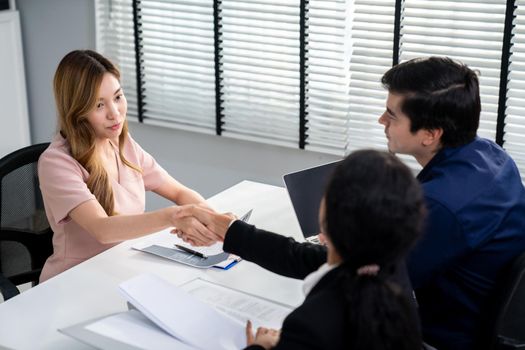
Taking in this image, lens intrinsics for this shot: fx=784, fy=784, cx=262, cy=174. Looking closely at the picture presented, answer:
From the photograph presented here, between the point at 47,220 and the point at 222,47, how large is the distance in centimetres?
148

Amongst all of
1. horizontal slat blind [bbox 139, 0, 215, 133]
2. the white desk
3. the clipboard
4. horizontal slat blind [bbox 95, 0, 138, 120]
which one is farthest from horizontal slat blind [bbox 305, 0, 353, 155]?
the clipboard

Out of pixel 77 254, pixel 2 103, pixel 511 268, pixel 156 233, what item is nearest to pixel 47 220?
pixel 77 254

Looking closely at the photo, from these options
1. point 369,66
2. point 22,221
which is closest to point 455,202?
point 22,221

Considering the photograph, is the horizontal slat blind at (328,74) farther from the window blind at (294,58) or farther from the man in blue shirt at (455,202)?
the man in blue shirt at (455,202)

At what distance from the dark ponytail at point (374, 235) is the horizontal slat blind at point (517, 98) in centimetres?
191

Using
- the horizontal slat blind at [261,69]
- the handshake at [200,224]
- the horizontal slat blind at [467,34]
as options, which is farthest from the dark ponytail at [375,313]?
the horizontal slat blind at [261,69]

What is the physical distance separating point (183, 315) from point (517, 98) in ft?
6.21

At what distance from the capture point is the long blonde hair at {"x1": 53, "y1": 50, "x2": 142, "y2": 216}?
7.84 ft

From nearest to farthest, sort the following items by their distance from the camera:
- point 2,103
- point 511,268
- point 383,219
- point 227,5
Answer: point 383,219 < point 511,268 < point 227,5 < point 2,103

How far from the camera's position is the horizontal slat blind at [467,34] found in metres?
3.05

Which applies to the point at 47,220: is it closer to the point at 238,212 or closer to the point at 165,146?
the point at 238,212

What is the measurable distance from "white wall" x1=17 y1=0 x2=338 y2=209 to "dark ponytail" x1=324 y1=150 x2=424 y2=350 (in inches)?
90.9

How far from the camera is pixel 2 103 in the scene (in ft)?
13.0

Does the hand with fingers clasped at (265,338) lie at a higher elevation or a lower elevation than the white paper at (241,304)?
higher
